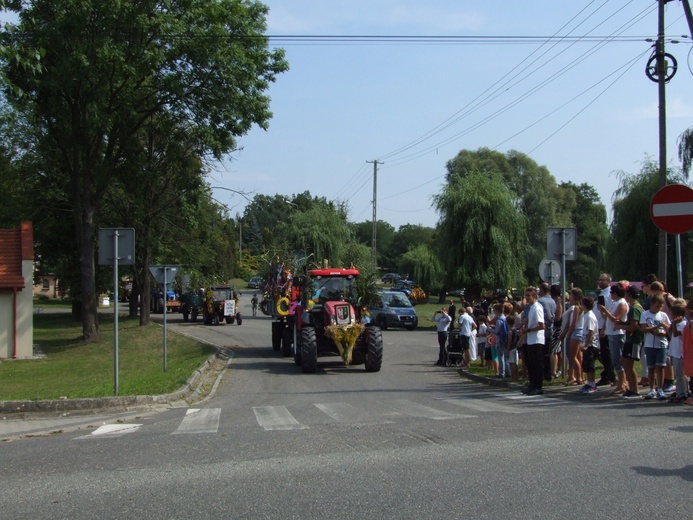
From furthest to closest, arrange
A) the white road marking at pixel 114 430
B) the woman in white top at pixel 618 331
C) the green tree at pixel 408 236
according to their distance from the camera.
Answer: the green tree at pixel 408 236 < the woman in white top at pixel 618 331 < the white road marking at pixel 114 430

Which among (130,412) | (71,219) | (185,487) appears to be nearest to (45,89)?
(71,219)

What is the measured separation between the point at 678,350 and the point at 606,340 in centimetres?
257

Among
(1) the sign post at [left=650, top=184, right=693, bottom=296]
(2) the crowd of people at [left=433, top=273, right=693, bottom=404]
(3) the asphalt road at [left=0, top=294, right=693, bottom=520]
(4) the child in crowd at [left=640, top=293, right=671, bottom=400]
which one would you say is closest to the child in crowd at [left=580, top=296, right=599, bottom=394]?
(2) the crowd of people at [left=433, top=273, right=693, bottom=404]

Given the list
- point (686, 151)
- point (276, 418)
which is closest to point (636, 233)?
point (686, 151)

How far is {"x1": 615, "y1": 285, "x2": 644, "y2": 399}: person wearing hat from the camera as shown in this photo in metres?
12.2

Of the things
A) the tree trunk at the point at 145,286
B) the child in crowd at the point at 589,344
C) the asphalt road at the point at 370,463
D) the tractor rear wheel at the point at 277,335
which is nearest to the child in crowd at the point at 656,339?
the asphalt road at the point at 370,463

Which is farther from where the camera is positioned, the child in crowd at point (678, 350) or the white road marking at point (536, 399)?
the white road marking at point (536, 399)

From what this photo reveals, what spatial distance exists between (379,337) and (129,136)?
1763 cm

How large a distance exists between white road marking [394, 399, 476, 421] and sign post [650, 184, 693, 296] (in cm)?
446

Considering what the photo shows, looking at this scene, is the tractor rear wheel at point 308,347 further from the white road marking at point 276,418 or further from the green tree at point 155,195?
the green tree at point 155,195

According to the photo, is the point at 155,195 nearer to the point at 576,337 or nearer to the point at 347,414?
the point at 576,337

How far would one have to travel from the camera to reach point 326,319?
20109 mm

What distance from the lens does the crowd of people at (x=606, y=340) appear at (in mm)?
11734

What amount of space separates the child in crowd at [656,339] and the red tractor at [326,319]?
8.19 m
